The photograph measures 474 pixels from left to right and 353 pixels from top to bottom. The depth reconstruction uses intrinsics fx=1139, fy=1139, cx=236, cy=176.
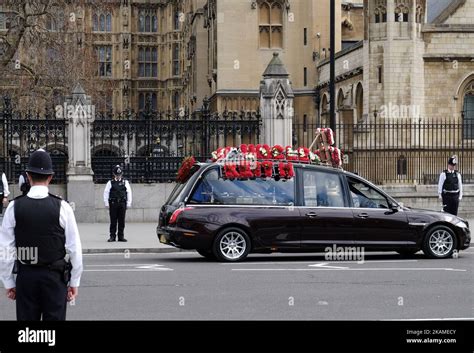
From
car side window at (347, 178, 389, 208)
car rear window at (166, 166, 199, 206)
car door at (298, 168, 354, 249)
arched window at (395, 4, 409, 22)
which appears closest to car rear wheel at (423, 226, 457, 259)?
car side window at (347, 178, 389, 208)

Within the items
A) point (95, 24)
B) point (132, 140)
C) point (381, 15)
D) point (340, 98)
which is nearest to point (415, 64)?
point (381, 15)

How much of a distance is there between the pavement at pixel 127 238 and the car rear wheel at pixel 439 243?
5.33m

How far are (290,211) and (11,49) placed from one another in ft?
65.8

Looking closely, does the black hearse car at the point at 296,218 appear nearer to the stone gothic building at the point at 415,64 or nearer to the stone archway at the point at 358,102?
the stone gothic building at the point at 415,64

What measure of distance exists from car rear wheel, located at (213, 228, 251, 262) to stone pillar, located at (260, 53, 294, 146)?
Result: 10448 mm

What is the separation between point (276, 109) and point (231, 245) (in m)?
10.8

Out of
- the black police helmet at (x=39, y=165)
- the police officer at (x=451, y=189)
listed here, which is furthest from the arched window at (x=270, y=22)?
the black police helmet at (x=39, y=165)

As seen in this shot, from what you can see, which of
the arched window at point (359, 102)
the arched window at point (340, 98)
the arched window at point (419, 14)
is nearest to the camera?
the arched window at point (419, 14)

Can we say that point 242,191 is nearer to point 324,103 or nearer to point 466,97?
point 466,97

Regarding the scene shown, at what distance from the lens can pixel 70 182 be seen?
92.0 feet

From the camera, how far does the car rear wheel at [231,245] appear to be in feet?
61.0

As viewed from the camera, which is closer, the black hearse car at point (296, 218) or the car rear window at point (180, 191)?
the black hearse car at point (296, 218)

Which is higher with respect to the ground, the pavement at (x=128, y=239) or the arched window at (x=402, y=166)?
the arched window at (x=402, y=166)
